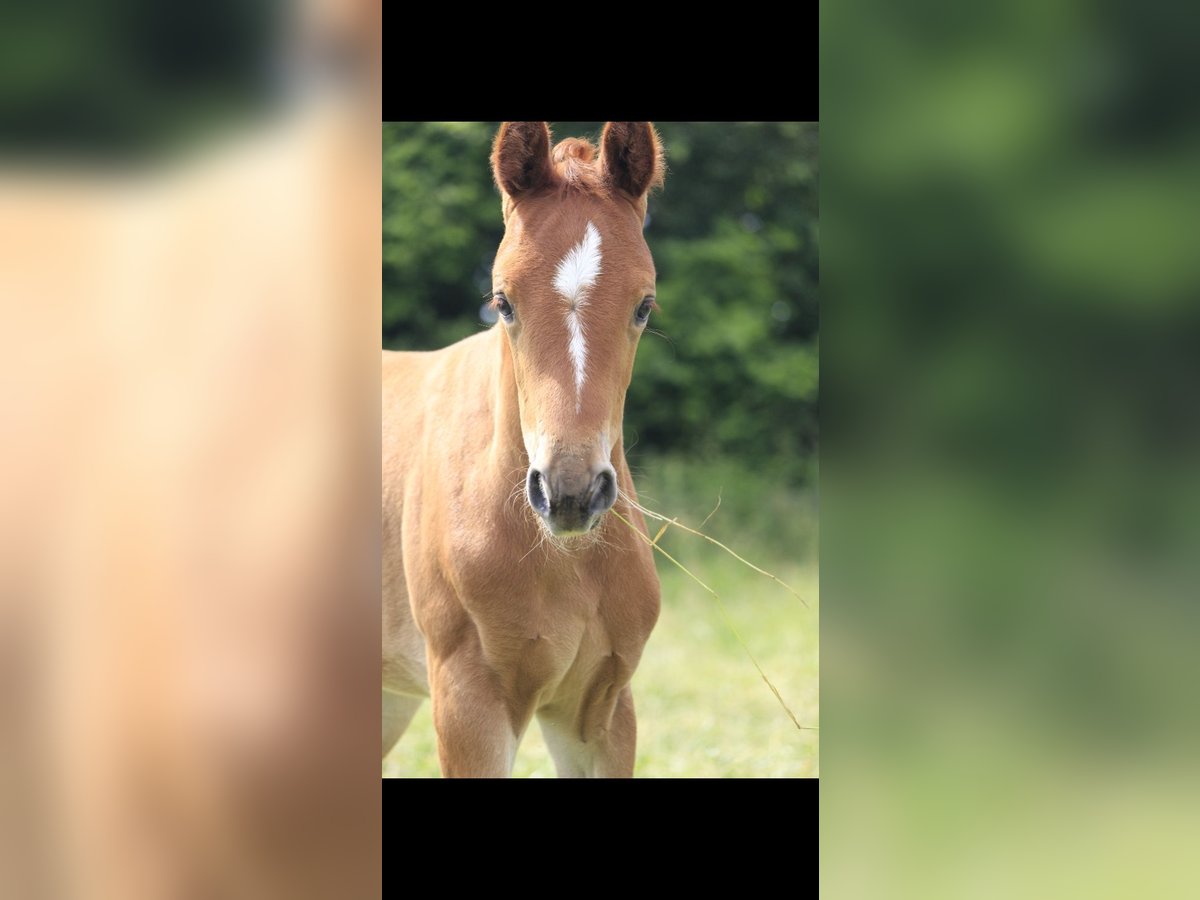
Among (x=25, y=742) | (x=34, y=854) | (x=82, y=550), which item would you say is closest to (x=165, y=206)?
(x=82, y=550)

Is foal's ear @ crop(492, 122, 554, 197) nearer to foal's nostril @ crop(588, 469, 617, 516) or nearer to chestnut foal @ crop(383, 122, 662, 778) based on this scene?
chestnut foal @ crop(383, 122, 662, 778)

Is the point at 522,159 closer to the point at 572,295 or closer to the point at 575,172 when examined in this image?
the point at 575,172

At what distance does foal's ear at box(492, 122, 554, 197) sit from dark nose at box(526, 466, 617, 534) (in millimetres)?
699

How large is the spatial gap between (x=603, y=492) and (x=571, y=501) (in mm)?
72

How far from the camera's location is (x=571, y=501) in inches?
77.3

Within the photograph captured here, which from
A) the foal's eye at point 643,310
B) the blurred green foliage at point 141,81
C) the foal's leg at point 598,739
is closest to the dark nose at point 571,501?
the foal's eye at point 643,310

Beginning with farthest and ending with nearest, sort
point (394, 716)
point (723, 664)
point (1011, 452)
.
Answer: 1. point (723, 664)
2. point (394, 716)
3. point (1011, 452)

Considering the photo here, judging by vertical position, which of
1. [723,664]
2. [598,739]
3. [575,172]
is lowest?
[723,664]

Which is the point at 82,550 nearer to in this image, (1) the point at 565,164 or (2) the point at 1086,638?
(2) the point at 1086,638

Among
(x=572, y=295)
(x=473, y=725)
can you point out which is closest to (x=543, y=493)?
(x=572, y=295)

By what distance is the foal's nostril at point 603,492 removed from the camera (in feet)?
6.48

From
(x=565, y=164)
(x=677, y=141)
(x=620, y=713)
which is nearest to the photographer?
(x=565, y=164)

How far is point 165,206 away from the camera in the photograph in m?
1.17

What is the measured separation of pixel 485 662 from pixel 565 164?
3.75ft
